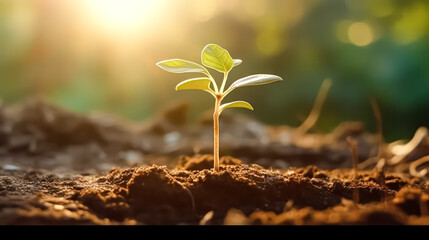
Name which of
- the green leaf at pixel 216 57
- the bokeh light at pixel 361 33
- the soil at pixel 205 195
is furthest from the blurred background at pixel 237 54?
the green leaf at pixel 216 57

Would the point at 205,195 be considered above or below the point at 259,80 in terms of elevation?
below

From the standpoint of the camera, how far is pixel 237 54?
4.14 meters

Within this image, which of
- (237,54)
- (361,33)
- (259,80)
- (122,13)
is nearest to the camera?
(259,80)

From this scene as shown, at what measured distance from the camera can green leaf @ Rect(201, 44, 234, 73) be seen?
2.95ft

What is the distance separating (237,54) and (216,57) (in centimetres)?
328

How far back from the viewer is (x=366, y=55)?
399 cm

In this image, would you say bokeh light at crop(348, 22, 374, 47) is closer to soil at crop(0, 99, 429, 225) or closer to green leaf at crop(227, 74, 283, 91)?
soil at crop(0, 99, 429, 225)

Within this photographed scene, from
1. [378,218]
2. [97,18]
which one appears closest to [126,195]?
[378,218]

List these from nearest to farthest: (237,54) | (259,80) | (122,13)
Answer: (259,80), (122,13), (237,54)

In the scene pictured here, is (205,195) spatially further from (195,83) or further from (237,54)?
(237,54)

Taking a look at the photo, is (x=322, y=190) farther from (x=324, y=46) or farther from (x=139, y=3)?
(x=324, y=46)

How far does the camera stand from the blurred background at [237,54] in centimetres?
383

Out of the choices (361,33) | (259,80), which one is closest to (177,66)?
(259,80)

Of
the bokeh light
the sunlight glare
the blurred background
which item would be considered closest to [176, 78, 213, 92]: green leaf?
the sunlight glare
